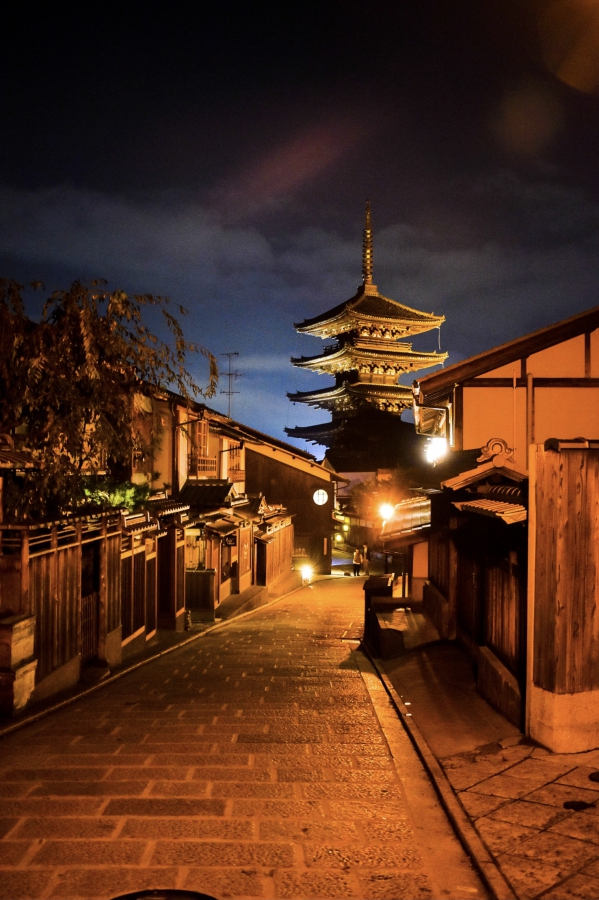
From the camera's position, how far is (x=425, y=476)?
15633mm

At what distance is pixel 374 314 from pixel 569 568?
136 ft

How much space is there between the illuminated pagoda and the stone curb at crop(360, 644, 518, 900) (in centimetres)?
3957

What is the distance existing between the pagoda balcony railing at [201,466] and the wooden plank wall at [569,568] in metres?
A: 19.4

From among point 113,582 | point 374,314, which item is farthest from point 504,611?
point 374,314

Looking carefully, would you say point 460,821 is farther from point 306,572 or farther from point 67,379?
point 306,572

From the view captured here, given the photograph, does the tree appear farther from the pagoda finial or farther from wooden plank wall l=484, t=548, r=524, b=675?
the pagoda finial

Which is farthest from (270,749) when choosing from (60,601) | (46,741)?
(60,601)

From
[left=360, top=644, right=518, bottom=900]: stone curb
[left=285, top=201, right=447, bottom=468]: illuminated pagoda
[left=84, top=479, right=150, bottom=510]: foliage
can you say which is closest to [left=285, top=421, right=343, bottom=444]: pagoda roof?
[left=285, top=201, right=447, bottom=468]: illuminated pagoda

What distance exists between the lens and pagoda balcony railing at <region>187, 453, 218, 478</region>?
25842 mm

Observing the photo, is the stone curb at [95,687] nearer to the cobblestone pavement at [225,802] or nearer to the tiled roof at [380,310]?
the cobblestone pavement at [225,802]

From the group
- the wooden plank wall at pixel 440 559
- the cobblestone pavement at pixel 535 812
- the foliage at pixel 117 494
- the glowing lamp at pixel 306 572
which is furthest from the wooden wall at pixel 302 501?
the cobblestone pavement at pixel 535 812

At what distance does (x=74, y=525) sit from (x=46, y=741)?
4.09 m

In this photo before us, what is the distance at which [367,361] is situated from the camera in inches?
1960

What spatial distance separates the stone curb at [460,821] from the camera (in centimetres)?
485
